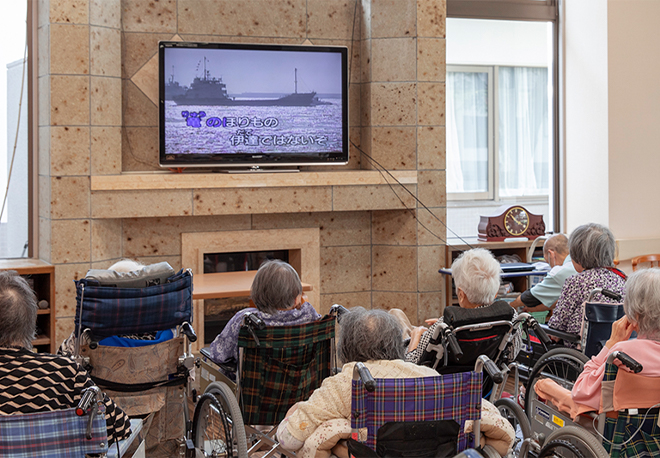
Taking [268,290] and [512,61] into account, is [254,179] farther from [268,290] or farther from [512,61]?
Result: [512,61]

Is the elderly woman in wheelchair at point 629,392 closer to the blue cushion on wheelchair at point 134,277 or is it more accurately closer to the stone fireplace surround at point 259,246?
the blue cushion on wheelchair at point 134,277

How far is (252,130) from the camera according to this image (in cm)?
485

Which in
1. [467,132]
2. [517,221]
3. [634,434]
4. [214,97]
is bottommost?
[634,434]

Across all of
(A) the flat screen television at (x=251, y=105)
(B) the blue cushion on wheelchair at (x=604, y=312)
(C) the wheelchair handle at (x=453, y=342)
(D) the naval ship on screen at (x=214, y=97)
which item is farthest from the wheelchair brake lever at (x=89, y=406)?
(D) the naval ship on screen at (x=214, y=97)

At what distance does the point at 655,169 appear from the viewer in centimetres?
548

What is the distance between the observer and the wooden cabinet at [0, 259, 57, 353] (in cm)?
427

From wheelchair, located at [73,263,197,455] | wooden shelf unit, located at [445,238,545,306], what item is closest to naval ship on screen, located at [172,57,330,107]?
wooden shelf unit, located at [445,238,545,306]

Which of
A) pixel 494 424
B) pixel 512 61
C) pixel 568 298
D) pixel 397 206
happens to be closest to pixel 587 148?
pixel 512 61

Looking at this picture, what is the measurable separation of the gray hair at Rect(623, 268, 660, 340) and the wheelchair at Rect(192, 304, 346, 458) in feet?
3.42

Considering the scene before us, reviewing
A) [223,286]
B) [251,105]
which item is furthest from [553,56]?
[223,286]

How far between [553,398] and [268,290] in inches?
44.3

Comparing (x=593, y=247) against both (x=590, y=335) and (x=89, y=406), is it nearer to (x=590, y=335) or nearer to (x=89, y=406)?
(x=590, y=335)

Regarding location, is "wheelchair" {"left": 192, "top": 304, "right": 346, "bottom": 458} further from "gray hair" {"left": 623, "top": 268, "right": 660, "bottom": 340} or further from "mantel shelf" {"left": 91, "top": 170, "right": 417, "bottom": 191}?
"mantel shelf" {"left": 91, "top": 170, "right": 417, "bottom": 191}

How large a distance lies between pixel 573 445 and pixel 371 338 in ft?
2.16
